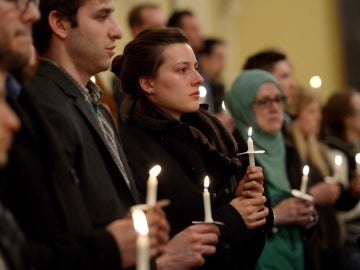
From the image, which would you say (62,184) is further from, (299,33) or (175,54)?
(299,33)

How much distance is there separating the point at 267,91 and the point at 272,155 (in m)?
0.32

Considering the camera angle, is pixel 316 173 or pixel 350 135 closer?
pixel 316 173

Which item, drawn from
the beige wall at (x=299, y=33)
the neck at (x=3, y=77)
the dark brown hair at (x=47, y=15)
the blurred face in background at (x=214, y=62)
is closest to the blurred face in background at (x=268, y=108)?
the dark brown hair at (x=47, y=15)

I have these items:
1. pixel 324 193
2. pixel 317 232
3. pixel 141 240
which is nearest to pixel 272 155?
pixel 317 232

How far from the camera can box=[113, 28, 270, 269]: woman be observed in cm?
391

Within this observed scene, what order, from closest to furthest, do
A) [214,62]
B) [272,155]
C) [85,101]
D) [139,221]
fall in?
[139,221] → [85,101] → [272,155] → [214,62]

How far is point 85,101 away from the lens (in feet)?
11.3

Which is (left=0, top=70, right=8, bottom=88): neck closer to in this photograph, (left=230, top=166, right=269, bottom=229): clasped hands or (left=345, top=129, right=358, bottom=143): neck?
(left=230, top=166, right=269, bottom=229): clasped hands

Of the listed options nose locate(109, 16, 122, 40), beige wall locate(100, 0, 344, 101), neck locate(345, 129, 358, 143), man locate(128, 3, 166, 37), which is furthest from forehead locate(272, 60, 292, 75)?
beige wall locate(100, 0, 344, 101)

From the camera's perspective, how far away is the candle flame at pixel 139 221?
8.66 ft

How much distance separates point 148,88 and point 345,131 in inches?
123


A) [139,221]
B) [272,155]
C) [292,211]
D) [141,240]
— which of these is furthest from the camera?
[272,155]

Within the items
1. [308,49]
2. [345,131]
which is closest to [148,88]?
[345,131]

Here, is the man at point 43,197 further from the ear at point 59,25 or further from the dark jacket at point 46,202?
the ear at point 59,25
